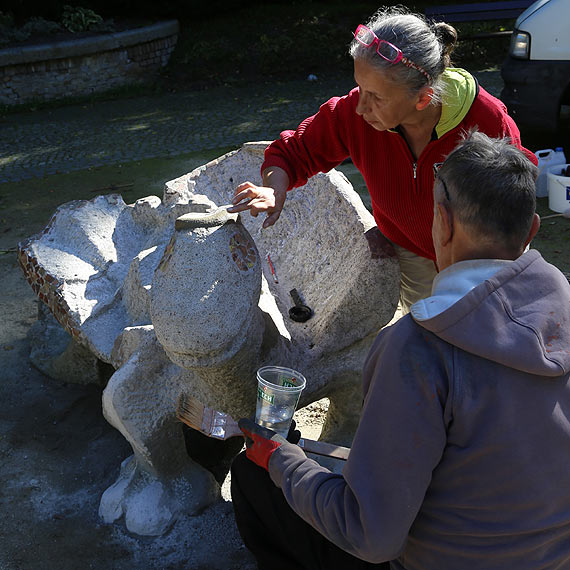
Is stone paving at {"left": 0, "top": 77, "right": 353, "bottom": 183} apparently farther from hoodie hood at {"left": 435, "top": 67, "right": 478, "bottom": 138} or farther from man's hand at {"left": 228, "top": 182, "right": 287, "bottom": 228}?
hoodie hood at {"left": 435, "top": 67, "right": 478, "bottom": 138}

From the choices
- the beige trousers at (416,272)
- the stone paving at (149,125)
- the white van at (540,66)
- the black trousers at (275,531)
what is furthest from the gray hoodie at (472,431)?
the stone paving at (149,125)

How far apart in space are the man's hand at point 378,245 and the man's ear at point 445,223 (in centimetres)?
98

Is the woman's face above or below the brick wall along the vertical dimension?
above

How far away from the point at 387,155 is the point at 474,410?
138cm

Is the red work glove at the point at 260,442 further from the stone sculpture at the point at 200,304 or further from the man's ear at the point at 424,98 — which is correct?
the man's ear at the point at 424,98

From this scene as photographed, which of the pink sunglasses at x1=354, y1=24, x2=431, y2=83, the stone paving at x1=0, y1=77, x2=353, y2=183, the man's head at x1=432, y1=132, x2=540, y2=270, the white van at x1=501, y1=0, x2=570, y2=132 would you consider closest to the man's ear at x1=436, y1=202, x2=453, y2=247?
the man's head at x1=432, y1=132, x2=540, y2=270

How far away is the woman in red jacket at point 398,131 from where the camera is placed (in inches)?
87.4

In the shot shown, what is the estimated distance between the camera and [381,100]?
7.49 feet

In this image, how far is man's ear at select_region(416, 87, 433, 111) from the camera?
2275mm

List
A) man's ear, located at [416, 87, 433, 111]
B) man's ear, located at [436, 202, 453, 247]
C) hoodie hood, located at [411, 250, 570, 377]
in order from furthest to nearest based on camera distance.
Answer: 1. man's ear, located at [416, 87, 433, 111]
2. man's ear, located at [436, 202, 453, 247]
3. hoodie hood, located at [411, 250, 570, 377]

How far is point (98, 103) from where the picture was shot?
929 centimetres

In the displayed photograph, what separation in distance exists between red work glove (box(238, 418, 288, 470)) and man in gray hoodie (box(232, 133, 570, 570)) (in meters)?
0.31

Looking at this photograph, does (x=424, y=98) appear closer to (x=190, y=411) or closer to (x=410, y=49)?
(x=410, y=49)

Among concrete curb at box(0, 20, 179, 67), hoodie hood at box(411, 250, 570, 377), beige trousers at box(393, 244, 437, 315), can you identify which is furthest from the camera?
concrete curb at box(0, 20, 179, 67)
